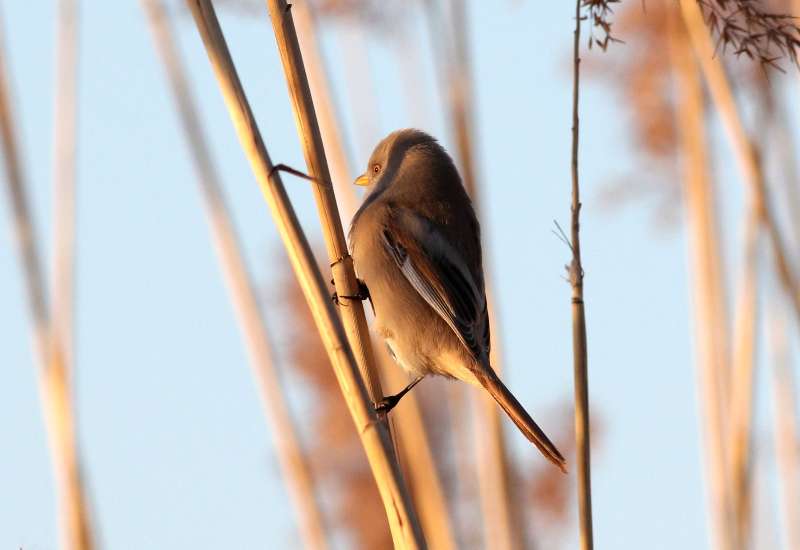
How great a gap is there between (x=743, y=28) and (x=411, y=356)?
3.82 ft

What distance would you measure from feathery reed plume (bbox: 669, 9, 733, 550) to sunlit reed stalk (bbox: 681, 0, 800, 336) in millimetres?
285

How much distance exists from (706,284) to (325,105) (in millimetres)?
1293

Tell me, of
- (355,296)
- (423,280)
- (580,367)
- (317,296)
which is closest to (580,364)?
(580,367)

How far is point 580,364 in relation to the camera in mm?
1721

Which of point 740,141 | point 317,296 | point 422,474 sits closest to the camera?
point 317,296

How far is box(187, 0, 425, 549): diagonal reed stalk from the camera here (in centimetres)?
153

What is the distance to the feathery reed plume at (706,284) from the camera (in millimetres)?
3201

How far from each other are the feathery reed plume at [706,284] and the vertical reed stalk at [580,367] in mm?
1574

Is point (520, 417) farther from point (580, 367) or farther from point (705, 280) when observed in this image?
point (705, 280)

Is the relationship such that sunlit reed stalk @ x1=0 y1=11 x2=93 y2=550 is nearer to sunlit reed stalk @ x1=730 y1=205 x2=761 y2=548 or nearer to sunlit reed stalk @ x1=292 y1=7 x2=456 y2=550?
sunlit reed stalk @ x1=292 y1=7 x2=456 y2=550

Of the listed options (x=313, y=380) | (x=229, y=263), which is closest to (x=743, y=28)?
(x=229, y=263)

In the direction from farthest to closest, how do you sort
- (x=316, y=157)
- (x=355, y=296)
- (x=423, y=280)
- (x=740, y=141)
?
(x=740, y=141) → (x=423, y=280) → (x=355, y=296) → (x=316, y=157)

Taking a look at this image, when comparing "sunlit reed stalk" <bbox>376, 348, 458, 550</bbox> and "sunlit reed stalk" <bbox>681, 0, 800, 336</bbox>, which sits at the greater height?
"sunlit reed stalk" <bbox>681, 0, 800, 336</bbox>

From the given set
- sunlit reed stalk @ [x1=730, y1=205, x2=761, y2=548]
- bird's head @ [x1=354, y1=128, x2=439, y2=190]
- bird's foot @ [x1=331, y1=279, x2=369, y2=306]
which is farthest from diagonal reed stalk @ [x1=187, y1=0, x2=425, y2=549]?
sunlit reed stalk @ [x1=730, y1=205, x2=761, y2=548]
